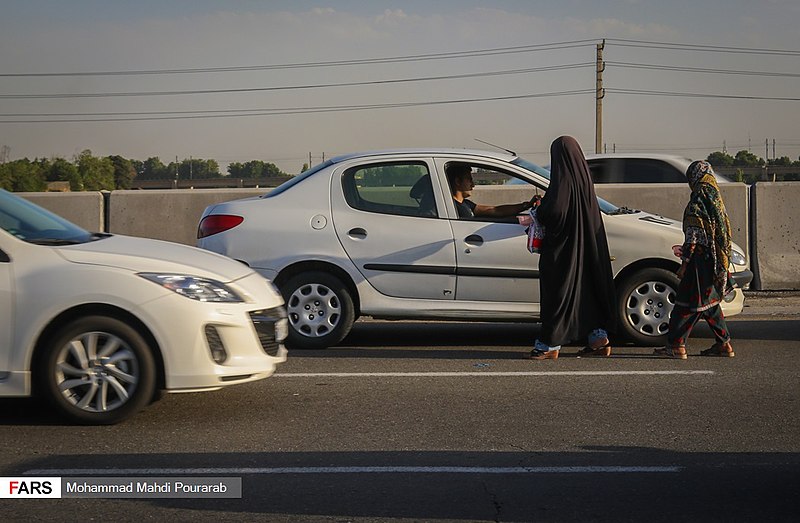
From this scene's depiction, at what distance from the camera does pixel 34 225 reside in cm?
671

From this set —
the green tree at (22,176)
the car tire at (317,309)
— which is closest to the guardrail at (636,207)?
the car tire at (317,309)

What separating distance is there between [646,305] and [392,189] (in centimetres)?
238

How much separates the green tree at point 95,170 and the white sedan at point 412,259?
23892 millimetres

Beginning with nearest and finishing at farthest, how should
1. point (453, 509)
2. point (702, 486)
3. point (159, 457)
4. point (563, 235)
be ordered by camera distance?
point (453, 509)
point (702, 486)
point (159, 457)
point (563, 235)

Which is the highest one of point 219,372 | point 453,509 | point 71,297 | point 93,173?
point 93,173

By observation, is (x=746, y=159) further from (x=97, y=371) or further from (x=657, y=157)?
(x=97, y=371)

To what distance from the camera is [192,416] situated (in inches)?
257

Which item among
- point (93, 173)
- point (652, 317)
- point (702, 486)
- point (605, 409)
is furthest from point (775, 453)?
point (93, 173)

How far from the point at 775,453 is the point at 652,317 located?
3744 mm

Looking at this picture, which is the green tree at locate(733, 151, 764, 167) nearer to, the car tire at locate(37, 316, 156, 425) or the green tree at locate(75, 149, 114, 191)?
the green tree at locate(75, 149, 114, 191)

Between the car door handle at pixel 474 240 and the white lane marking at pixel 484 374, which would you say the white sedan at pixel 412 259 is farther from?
the white lane marking at pixel 484 374

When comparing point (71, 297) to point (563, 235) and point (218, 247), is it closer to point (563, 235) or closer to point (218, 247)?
point (218, 247)

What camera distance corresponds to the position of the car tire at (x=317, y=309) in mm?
9328

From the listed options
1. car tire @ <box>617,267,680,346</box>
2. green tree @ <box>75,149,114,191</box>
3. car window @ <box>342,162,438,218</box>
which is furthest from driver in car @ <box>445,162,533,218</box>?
green tree @ <box>75,149,114,191</box>
